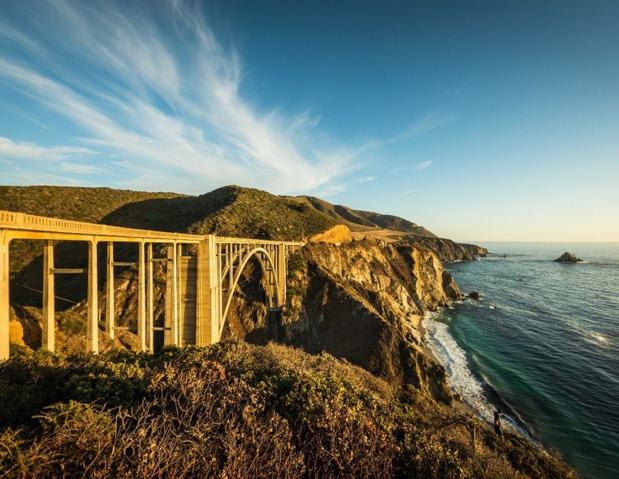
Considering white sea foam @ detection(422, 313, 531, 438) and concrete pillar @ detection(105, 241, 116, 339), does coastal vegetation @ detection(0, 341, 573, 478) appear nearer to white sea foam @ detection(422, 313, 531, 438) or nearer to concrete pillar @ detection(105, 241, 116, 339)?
concrete pillar @ detection(105, 241, 116, 339)

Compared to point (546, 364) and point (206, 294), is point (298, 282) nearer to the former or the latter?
point (206, 294)

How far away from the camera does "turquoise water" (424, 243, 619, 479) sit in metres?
20.4

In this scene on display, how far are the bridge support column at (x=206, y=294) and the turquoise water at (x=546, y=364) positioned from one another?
23.4 metres

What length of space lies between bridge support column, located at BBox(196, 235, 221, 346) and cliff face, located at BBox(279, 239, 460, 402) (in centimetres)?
1707

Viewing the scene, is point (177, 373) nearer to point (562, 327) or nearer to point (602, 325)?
point (562, 327)

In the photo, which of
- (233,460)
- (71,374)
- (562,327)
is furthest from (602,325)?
(71,374)

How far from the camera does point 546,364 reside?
29.6 metres

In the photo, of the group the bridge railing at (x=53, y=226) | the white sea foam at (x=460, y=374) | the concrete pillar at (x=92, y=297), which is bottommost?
the white sea foam at (x=460, y=374)

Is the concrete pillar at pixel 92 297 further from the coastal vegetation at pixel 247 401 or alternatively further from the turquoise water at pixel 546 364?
the turquoise water at pixel 546 364

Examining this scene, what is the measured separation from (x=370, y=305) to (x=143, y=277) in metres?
30.5

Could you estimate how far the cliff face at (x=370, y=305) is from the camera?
26812 millimetres

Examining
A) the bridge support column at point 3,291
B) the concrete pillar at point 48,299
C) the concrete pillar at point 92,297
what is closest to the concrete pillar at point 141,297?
the concrete pillar at point 92,297

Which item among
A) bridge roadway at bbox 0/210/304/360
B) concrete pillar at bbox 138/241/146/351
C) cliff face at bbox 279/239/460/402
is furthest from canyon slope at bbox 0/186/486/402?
bridge roadway at bbox 0/210/304/360

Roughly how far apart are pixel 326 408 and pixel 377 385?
1063cm
